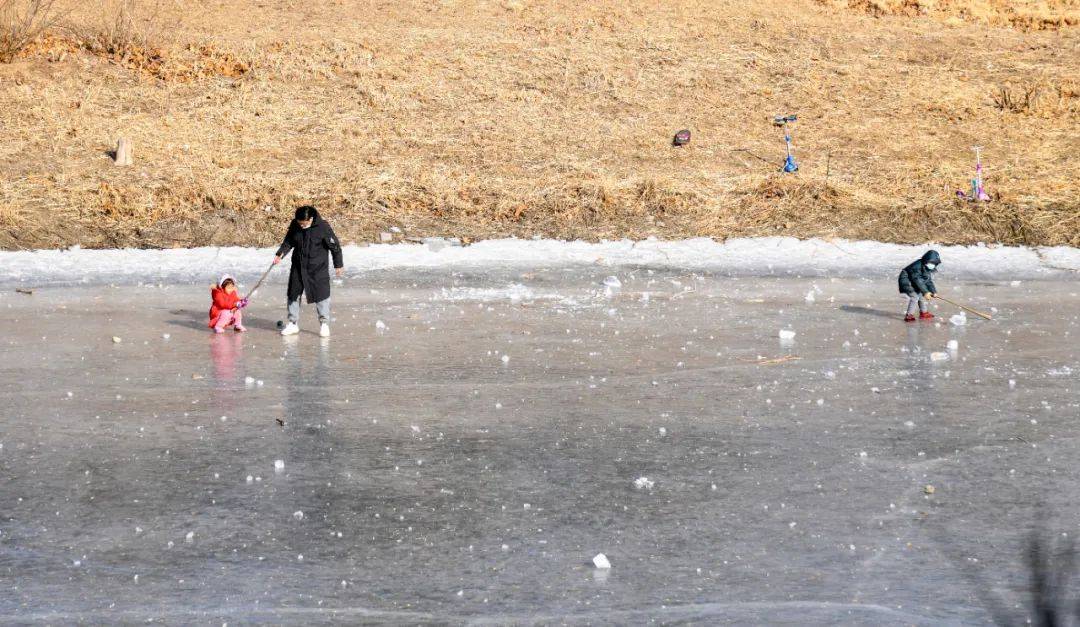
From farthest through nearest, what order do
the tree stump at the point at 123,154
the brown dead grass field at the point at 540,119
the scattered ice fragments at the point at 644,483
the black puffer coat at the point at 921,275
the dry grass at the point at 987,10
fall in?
1. the dry grass at the point at 987,10
2. the tree stump at the point at 123,154
3. the brown dead grass field at the point at 540,119
4. the black puffer coat at the point at 921,275
5. the scattered ice fragments at the point at 644,483

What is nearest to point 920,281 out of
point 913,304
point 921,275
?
point 921,275

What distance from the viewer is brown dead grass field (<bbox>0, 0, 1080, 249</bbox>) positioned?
20.0m

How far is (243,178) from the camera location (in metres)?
21.3

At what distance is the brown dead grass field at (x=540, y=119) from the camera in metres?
20.0

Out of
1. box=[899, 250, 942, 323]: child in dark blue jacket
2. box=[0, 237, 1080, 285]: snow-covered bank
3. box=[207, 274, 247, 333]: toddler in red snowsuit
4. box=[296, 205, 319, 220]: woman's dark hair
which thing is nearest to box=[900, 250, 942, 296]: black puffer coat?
box=[899, 250, 942, 323]: child in dark blue jacket

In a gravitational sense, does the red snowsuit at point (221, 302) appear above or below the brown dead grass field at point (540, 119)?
below

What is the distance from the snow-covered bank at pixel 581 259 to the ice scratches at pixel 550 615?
1149cm

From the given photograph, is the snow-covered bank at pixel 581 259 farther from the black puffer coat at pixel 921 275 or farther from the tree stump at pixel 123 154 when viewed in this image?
the tree stump at pixel 123 154

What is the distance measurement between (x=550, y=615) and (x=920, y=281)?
8384 mm

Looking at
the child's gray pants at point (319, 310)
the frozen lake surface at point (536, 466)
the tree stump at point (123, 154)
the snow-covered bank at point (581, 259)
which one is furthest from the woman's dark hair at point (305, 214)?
the tree stump at point (123, 154)

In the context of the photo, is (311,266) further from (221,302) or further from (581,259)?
(581,259)

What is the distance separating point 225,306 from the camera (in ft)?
41.4

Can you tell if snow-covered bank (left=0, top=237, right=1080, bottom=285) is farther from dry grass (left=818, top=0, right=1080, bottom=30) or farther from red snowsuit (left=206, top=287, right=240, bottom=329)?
dry grass (left=818, top=0, right=1080, bottom=30)

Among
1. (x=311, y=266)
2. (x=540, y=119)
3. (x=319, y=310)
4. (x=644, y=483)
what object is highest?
(x=540, y=119)
